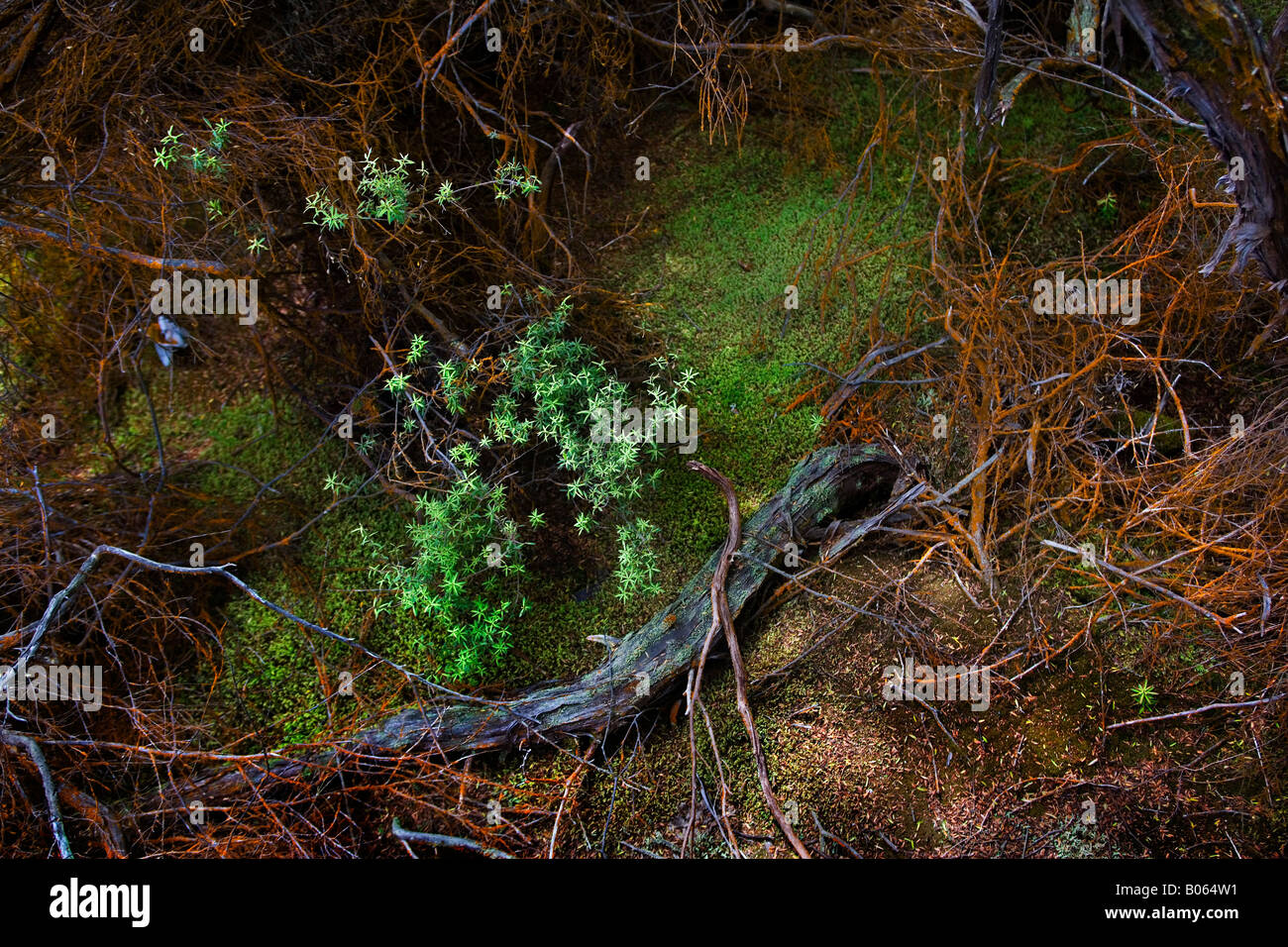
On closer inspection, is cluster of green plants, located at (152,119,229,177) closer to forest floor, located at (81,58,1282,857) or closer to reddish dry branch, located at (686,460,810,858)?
forest floor, located at (81,58,1282,857)

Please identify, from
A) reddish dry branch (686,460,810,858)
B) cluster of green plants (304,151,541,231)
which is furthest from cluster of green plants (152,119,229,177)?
reddish dry branch (686,460,810,858)

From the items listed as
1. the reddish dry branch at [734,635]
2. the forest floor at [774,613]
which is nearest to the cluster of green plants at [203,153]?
the forest floor at [774,613]

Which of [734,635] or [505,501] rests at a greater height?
[505,501]

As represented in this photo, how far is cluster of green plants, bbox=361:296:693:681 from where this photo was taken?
8.62ft

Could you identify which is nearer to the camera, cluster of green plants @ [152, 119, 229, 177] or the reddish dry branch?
the reddish dry branch

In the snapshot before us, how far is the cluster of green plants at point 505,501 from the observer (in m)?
2.63

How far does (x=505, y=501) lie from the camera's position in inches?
112

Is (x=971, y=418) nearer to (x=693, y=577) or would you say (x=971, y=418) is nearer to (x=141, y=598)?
(x=693, y=577)

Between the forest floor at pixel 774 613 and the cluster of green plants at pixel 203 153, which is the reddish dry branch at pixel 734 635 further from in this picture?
the cluster of green plants at pixel 203 153

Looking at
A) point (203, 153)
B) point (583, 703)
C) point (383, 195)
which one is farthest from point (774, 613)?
point (203, 153)

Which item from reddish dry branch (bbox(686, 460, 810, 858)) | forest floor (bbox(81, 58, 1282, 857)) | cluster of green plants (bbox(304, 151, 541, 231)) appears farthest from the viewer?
cluster of green plants (bbox(304, 151, 541, 231))

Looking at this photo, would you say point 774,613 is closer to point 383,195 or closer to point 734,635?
point 734,635
